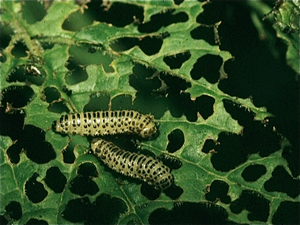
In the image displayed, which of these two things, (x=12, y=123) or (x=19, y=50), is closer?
(x=12, y=123)

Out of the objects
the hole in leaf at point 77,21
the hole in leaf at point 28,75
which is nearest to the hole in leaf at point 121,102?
the hole in leaf at point 28,75

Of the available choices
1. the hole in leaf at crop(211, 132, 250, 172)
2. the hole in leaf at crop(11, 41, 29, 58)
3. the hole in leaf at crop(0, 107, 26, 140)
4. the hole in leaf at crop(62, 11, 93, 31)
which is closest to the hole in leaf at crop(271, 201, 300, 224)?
the hole in leaf at crop(211, 132, 250, 172)

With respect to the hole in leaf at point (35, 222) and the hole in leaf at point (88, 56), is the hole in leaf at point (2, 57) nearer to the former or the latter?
the hole in leaf at point (88, 56)

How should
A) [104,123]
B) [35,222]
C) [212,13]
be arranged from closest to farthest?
[35,222] < [104,123] < [212,13]

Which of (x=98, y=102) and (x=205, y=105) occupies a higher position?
(x=205, y=105)

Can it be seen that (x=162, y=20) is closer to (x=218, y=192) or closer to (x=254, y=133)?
(x=254, y=133)

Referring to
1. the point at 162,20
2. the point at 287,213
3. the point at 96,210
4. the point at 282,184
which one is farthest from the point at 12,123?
the point at 287,213

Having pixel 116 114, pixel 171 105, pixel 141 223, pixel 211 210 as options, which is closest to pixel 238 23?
pixel 171 105
